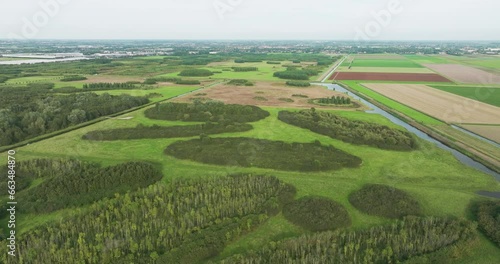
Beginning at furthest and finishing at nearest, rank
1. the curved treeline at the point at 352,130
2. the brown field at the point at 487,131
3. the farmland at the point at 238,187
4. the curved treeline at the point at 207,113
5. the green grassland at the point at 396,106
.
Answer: the curved treeline at the point at 207,113 < the green grassland at the point at 396,106 < the brown field at the point at 487,131 < the curved treeline at the point at 352,130 < the farmland at the point at 238,187

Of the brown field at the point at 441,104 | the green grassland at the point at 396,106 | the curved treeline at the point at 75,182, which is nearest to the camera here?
the curved treeline at the point at 75,182

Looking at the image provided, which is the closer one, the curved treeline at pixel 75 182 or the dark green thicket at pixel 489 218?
the dark green thicket at pixel 489 218

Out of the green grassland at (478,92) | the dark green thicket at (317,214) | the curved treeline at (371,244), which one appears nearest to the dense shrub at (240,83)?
the green grassland at (478,92)

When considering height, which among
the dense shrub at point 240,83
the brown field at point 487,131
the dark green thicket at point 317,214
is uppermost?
the dense shrub at point 240,83

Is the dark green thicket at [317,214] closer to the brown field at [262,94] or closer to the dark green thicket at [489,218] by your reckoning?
the dark green thicket at [489,218]

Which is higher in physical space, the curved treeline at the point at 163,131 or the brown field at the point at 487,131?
the brown field at the point at 487,131

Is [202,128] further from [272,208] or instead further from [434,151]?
[434,151]

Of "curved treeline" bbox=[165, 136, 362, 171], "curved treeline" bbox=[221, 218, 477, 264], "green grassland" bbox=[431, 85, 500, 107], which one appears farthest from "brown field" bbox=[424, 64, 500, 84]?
"curved treeline" bbox=[221, 218, 477, 264]
